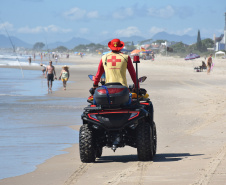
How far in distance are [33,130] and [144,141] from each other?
17.0 feet

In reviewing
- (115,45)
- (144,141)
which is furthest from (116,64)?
(144,141)

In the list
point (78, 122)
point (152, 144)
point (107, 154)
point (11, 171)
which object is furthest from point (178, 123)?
point (11, 171)

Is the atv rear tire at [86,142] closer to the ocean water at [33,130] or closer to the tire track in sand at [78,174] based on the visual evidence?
the tire track in sand at [78,174]

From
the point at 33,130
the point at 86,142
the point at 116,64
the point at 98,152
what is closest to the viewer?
the point at 86,142

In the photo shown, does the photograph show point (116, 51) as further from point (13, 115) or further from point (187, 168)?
point (13, 115)

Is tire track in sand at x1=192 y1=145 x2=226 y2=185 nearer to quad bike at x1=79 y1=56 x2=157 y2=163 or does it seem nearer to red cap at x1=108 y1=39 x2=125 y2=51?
quad bike at x1=79 y1=56 x2=157 y2=163

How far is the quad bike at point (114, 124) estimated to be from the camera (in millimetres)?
7781

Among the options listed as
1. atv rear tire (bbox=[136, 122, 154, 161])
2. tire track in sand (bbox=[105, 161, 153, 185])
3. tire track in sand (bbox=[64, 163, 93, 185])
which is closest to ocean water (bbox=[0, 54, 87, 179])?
tire track in sand (bbox=[64, 163, 93, 185])

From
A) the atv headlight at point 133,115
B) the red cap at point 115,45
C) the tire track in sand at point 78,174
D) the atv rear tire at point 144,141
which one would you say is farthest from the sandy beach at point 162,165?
the red cap at point 115,45

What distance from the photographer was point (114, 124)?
310 inches

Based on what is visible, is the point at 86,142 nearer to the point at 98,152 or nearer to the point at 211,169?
the point at 98,152

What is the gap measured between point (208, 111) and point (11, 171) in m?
9.13

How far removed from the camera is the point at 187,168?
290 inches

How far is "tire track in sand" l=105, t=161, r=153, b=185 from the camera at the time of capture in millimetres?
6602
